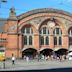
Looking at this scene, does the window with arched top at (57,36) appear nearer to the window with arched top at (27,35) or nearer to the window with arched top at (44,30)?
the window with arched top at (44,30)

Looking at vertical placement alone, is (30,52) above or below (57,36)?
below

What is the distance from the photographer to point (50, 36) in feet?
274

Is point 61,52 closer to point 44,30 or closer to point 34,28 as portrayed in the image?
point 44,30

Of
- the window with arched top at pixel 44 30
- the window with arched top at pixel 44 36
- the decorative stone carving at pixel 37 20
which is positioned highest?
the decorative stone carving at pixel 37 20

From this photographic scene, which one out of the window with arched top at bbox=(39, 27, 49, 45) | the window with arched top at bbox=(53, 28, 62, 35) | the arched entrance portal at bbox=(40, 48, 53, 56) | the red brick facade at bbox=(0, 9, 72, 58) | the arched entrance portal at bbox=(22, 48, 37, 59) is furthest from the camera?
the window with arched top at bbox=(53, 28, 62, 35)

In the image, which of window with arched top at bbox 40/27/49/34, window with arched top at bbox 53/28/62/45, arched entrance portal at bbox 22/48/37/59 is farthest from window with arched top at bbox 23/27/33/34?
window with arched top at bbox 53/28/62/45

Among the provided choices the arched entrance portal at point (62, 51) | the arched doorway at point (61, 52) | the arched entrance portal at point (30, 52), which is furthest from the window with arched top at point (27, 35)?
the arched entrance portal at point (62, 51)

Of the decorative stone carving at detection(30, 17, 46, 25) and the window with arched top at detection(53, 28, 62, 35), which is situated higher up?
the decorative stone carving at detection(30, 17, 46, 25)

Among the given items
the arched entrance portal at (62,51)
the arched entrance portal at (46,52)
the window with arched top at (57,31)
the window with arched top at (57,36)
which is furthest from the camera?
the arched entrance portal at (62,51)

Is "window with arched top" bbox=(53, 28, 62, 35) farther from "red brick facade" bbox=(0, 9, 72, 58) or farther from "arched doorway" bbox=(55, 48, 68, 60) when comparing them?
"arched doorway" bbox=(55, 48, 68, 60)

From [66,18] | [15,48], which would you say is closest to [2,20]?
[15,48]

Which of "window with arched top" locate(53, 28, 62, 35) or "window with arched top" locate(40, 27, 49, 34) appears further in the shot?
"window with arched top" locate(53, 28, 62, 35)

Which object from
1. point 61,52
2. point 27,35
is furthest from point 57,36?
point 27,35

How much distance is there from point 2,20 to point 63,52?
18309mm
